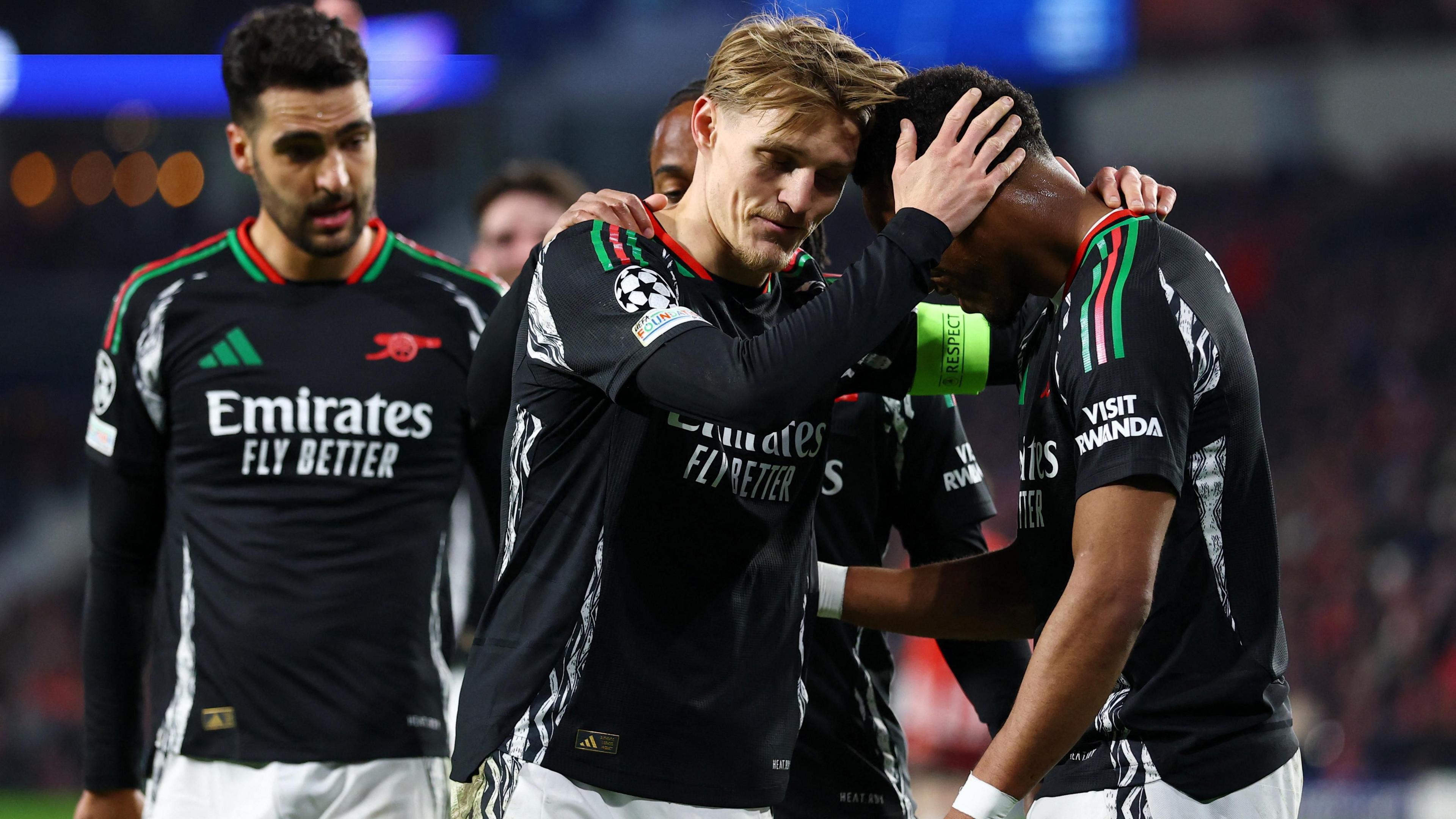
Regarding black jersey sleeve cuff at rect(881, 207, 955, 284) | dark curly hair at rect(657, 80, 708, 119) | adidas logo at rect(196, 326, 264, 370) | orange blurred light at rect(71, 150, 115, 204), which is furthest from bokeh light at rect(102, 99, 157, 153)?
black jersey sleeve cuff at rect(881, 207, 955, 284)

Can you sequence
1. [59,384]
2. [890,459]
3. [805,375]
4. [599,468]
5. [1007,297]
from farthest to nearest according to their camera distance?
1. [59,384]
2. [890,459]
3. [1007,297]
4. [599,468]
5. [805,375]

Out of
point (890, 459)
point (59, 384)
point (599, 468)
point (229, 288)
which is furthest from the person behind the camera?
point (59, 384)

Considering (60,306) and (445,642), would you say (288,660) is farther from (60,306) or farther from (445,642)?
(60,306)

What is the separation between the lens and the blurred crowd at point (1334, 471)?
42.8ft

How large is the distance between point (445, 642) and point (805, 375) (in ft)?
5.94

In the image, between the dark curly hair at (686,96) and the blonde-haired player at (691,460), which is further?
the dark curly hair at (686,96)

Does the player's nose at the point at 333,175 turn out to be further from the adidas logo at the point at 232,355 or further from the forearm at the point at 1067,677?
the forearm at the point at 1067,677

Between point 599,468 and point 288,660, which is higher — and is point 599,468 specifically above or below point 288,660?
above

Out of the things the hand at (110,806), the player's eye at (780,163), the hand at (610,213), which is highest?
the player's eye at (780,163)

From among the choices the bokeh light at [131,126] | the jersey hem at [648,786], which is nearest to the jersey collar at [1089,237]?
the jersey hem at [648,786]

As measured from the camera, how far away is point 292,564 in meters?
3.50

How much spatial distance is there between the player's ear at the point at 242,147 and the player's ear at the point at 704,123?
1.54m

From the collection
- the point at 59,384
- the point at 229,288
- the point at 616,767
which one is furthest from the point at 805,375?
the point at 59,384

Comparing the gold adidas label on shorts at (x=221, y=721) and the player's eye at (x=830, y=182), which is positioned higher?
the player's eye at (x=830, y=182)
